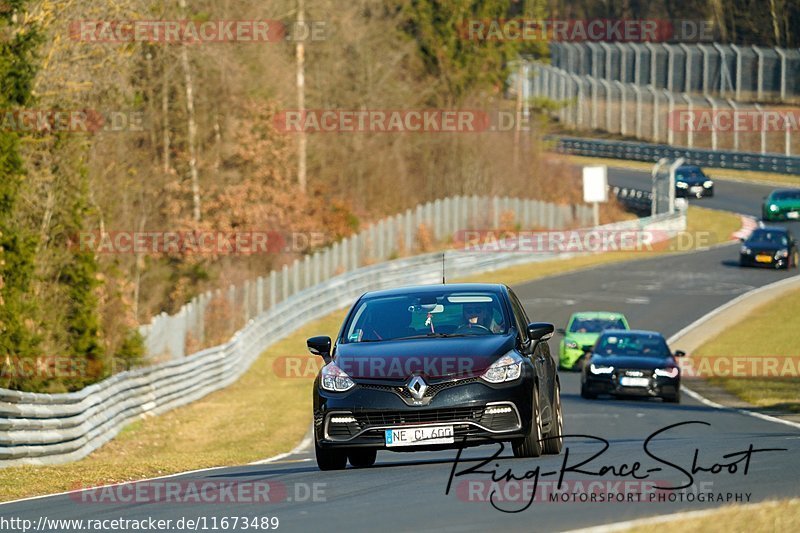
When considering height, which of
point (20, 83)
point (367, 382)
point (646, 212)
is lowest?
point (646, 212)

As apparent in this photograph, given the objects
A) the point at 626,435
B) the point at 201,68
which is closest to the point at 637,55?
the point at 201,68

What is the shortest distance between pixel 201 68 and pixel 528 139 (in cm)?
2687

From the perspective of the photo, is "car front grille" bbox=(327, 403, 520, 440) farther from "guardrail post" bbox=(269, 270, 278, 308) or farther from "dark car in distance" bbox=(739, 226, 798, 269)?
"dark car in distance" bbox=(739, 226, 798, 269)

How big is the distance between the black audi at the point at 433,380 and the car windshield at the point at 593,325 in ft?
71.3

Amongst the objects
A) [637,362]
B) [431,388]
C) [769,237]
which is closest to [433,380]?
[431,388]

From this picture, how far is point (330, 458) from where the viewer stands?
1329 cm

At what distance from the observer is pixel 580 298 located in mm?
48219

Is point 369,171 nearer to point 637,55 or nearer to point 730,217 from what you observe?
point 730,217

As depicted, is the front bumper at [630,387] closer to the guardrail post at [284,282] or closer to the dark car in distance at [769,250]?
the guardrail post at [284,282]

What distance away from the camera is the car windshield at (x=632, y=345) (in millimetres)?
27953

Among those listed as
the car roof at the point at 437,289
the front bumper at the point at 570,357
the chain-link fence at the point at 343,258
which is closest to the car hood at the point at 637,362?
the front bumper at the point at 570,357

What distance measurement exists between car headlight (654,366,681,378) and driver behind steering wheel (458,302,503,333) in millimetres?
13742

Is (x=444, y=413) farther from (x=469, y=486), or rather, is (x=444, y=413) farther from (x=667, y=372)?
(x=667, y=372)

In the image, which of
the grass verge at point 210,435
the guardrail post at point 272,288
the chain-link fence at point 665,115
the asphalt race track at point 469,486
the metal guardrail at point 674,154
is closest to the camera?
the asphalt race track at point 469,486
